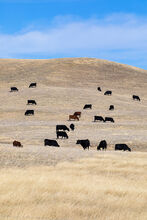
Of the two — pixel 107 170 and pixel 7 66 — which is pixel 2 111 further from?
pixel 7 66

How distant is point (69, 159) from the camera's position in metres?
24.1

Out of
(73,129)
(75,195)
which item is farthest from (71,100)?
(75,195)

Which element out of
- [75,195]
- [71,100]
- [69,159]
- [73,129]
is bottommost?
[75,195]

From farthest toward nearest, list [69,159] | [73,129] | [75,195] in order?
[73,129] → [69,159] → [75,195]

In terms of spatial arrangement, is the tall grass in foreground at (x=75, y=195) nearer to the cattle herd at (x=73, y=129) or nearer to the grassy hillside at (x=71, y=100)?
the cattle herd at (x=73, y=129)

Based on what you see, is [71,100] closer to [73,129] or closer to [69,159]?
[73,129]

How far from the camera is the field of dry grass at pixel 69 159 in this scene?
1188 cm

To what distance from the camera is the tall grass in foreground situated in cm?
1100

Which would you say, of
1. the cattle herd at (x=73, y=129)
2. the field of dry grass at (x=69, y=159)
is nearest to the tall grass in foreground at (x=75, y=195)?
the field of dry grass at (x=69, y=159)

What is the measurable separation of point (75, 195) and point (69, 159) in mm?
10614

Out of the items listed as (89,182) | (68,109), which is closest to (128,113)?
(68,109)

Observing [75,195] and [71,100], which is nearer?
[75,195]

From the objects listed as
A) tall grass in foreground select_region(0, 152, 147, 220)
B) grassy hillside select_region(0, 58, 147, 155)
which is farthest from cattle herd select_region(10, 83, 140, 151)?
tall grass in foreground select_region(0, 152, 147, 220)

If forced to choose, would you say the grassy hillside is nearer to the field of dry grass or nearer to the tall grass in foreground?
the field of dry grass
